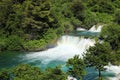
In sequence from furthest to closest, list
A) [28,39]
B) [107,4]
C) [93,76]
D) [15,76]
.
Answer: [107,4], [28,39], [93,76], [15,76]

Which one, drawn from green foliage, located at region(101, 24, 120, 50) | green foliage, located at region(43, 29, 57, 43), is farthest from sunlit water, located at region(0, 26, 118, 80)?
green foliage, located at region(101, 24, 120, 50)

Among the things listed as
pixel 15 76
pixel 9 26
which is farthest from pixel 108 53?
pixel 9 26

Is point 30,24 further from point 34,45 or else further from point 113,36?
point 113,36

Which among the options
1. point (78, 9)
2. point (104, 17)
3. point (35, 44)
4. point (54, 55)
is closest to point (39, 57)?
point (54, 55)

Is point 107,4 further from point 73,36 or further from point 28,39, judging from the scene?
point 28,39

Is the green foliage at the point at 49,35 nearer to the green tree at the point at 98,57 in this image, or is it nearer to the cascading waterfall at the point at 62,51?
A: the cascading waterfall at the point at 62,51

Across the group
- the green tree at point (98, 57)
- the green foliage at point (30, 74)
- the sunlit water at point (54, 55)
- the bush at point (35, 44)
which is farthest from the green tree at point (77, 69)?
the bush at point (35, 44)

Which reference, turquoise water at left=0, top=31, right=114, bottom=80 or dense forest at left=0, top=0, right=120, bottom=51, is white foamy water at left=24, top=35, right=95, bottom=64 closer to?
turquoise water at left=0, top=31, right=114, bottom=80
